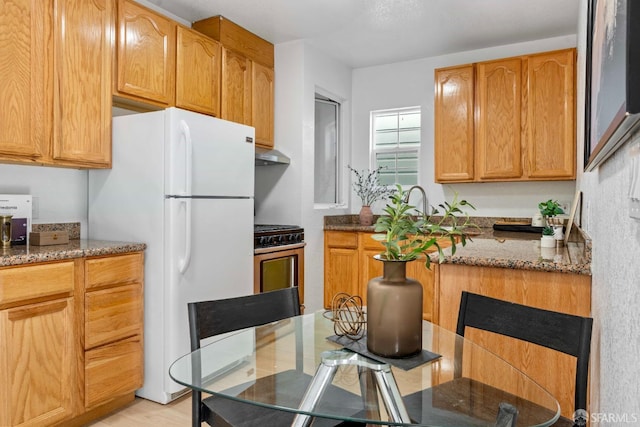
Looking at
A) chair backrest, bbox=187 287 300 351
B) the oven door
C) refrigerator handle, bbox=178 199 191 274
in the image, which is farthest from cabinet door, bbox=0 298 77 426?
the oven door

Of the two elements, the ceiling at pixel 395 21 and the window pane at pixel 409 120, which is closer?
the ceiling at pixel 395 21

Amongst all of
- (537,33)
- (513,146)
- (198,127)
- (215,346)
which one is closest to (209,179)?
(198,127)

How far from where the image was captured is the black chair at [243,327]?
114 centimetres

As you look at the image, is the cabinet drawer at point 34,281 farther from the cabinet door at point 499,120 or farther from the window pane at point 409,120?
the window pane at point 409,120

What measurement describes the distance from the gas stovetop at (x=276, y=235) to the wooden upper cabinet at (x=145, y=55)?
44.9 inches

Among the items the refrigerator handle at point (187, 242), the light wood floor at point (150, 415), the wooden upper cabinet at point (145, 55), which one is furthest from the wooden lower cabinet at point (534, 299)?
the wooden upper cabinet at point (145, 55)

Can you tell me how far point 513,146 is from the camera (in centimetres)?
382

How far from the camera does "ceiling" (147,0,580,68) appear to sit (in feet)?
10.8

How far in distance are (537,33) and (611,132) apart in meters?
3.67

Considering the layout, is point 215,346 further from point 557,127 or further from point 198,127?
point 557,127

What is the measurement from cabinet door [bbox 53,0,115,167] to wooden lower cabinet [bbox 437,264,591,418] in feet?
6.92

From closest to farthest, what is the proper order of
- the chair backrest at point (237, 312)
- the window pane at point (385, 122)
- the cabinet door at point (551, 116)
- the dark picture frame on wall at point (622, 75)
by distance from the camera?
the dark picture frame on wall at point (622, 75) < the chair backrest at point (237, 312) < the cabinet door at point (551, 116) < the window pane at point (385, 122)

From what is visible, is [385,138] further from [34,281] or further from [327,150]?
[34,281]

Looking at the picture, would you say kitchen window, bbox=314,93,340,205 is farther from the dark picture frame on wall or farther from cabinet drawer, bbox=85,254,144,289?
the dark picture frame on wall
